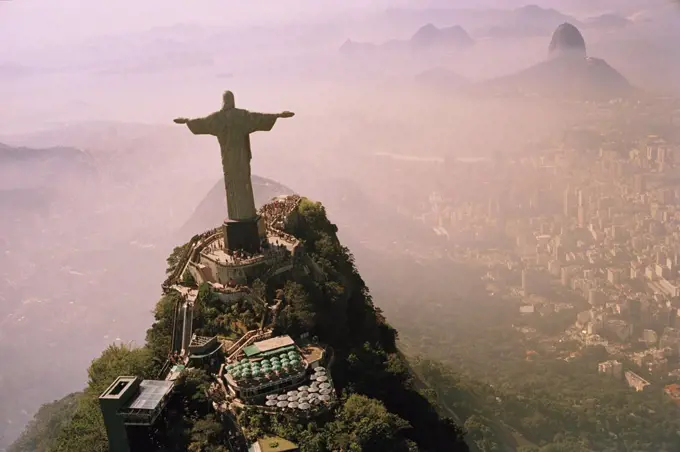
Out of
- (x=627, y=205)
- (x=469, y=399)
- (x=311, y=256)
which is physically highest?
(x=311, y=256)

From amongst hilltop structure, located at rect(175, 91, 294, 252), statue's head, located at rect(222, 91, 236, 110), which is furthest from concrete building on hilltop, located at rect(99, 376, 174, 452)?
statue's head, located at rect(222, 91, 236, 110)

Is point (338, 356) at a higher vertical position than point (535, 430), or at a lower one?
higher

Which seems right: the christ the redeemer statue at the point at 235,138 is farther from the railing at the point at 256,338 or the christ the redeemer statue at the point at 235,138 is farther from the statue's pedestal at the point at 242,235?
the railing at the point at 256,338

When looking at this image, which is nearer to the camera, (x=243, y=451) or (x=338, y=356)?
(x=243, y=451)

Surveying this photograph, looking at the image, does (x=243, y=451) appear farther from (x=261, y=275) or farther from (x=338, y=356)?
(x=261, y=275)

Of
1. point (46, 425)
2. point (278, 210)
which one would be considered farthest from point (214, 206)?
point (278, 210)

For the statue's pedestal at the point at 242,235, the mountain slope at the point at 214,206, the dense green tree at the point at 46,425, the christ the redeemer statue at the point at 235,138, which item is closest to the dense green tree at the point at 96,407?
the statue's pedestal at the point at 242,235

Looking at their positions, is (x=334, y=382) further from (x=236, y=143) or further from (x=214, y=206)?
(x=214, y=206)

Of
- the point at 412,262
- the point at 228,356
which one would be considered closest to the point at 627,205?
the point at 412,262
